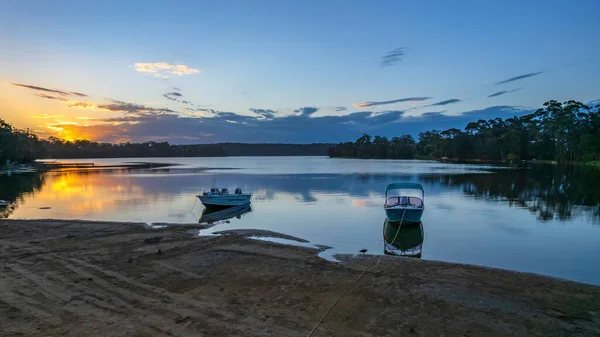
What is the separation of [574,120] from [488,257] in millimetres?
99642

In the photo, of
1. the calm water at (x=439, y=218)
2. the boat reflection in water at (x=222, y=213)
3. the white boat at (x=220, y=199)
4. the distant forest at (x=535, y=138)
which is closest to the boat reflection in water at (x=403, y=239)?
the calm water at (x=439, y=218)

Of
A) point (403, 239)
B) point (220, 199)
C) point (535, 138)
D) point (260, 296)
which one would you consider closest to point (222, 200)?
point (220, 199)

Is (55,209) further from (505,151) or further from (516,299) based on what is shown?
(505,151)

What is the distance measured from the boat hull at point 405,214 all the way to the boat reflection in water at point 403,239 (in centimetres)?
40

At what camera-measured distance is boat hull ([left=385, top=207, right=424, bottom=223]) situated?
1712 centimetres

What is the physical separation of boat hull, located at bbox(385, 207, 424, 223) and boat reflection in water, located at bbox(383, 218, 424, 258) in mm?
398

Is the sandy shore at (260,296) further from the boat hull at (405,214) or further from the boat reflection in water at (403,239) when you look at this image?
the boat hull at (405,214)

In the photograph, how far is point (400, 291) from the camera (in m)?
8.27

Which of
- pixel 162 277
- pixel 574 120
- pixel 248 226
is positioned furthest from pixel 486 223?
pixel 574 120

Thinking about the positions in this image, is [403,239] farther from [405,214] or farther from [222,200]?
[222,200]

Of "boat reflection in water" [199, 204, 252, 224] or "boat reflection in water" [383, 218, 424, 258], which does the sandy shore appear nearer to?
"boat reflection in water" [383, 218, 424, 258]

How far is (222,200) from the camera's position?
23.8 meters

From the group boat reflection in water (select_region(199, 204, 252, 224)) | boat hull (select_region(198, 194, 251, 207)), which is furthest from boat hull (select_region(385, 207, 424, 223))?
boat hull (select_region(198, 194, 251, 207))

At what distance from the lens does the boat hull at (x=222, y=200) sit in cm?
2359
